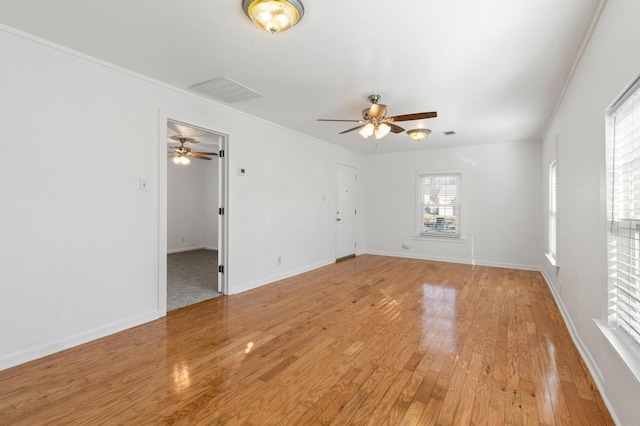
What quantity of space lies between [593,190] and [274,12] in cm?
260

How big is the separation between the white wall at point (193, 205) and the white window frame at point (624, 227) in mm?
7719

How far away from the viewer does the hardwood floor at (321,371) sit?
182 centimetres

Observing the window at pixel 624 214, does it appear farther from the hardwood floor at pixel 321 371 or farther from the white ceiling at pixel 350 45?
the white ceiling at pixel 350 45

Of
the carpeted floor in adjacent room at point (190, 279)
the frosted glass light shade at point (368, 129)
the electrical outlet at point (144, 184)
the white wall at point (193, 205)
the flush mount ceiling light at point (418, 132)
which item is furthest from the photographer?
the white wall at point (193, 205)

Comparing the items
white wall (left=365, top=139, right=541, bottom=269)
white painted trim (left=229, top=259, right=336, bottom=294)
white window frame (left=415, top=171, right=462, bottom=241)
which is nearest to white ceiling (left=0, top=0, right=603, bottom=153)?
white wall (left=365, top=139, right=541, bottom=269)

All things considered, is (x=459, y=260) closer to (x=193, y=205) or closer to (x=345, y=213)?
(x=345, y=213)

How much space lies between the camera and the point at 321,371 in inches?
89.5

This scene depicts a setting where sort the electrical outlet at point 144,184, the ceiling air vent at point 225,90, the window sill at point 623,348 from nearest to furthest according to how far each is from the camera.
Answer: the window sill at point 623,348 < the electrical outlet at point 144,184 < the ceiling air vent at point 225,90

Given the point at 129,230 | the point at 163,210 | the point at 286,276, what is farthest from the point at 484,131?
the point at 129,230

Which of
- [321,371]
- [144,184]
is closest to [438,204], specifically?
[321,371]

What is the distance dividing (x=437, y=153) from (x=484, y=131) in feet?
5.08

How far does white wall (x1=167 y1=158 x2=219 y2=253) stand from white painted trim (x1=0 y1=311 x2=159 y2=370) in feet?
16.1

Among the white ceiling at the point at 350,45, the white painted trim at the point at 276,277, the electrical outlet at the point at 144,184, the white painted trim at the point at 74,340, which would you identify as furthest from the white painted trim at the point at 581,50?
the white painted trim at the point at 74,340

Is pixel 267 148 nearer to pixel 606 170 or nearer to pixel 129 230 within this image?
pixel 129 230
